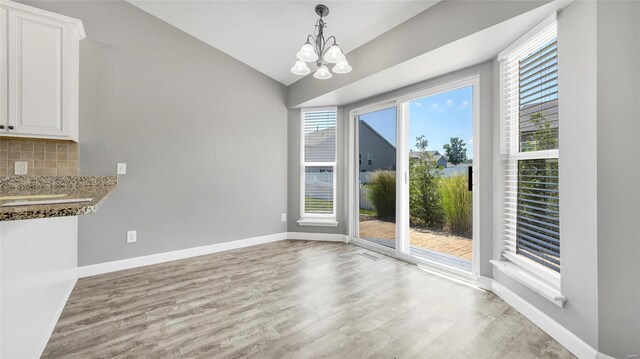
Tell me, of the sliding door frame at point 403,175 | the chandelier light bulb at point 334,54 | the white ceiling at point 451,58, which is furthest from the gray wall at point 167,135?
the chandelier light bulb at point 334,54

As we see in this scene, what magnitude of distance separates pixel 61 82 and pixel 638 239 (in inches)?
166

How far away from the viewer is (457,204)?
2881mm

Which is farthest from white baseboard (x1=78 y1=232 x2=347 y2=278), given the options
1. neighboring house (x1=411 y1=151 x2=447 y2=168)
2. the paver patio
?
neighboring house (x1=411 y1=151 x2=447 y2=168)

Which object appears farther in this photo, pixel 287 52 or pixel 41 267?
pixel 287 52

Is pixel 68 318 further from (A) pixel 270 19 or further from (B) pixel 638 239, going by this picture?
(B) pixel 638 239

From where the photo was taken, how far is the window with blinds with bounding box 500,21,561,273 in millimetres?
1878

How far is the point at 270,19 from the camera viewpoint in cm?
281

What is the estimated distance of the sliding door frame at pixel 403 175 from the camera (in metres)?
2.56

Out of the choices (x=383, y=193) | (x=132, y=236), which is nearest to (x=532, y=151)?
(x=383, y=193)

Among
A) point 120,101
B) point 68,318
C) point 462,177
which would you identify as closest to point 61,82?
point 120,101

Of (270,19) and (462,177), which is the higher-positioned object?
(270,19)

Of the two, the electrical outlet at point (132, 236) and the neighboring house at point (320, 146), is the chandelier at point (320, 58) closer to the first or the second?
the neighboring house at point (320, 146)

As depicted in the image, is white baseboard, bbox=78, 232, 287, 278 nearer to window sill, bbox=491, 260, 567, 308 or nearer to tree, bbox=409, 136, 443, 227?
tree, bbox=409, 136, 443, 227

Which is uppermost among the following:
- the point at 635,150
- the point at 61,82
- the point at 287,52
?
the point at 287,52
